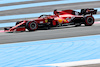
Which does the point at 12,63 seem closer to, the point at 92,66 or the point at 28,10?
the point at 92,66

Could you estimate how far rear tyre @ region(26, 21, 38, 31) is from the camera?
416 inches

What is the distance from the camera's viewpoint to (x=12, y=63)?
19.0 feet

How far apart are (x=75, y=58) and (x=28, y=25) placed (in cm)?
501

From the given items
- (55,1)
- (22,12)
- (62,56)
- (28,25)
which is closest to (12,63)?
(62,56)

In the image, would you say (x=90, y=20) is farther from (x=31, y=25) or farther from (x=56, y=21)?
(x=31, y=25)

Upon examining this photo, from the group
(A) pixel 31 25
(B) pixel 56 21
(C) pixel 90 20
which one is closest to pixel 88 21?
(C) pixel 90 20

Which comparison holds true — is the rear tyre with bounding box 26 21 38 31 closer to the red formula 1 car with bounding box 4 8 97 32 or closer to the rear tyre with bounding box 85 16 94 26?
the red formula 1 car with bounding box 4 8 97 32

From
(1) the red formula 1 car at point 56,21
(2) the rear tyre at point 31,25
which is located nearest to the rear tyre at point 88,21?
(1) the red formula 1 car at point 56,21

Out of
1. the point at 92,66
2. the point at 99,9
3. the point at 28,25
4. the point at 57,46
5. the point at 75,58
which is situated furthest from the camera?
the point at 99,9

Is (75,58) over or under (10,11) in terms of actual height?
under

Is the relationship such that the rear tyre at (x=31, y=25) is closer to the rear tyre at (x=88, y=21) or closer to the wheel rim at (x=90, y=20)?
the rear tyre at (x=88, y=21)

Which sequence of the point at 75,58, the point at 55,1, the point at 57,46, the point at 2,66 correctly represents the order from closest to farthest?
the point at 2,66, the point at 75,58, the point at 57,46, the point at 55,1

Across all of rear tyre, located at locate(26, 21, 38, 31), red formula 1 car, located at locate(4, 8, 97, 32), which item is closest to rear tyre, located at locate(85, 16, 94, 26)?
red formula 1 car, located at locate(4, 8, 97, 32)

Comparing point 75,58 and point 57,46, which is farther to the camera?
point 57,46
